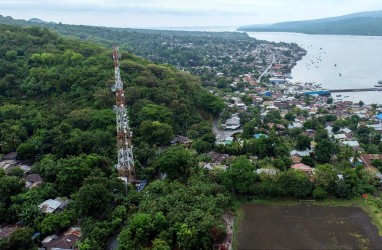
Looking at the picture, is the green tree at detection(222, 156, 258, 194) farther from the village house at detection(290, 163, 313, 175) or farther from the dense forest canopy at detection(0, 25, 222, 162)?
the dense forest canopy at detection(0, 25, 222, 162)

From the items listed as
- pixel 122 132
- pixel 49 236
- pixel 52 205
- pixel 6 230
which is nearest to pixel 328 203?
pixel 122 132

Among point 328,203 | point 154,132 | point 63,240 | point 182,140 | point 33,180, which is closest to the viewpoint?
point 63,240

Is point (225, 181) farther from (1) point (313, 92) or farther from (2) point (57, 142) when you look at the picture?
(1) point (313, 92)

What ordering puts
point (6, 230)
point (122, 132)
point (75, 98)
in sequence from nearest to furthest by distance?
point (6, 230) → point (122, 132) → point (75, 98)

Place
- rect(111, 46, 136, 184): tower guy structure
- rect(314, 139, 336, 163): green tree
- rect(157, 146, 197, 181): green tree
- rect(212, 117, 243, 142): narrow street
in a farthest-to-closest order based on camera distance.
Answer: rect(212, 117, 243, 142): narrow street → rect(314, 139, 336, 163): green tree → rect(157, 146, 197, 181): green tree → rect(111, 46, 136, 184): tower guy structure

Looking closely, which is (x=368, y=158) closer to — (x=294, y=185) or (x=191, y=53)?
(x=294, y=185)

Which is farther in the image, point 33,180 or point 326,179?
point 33,180

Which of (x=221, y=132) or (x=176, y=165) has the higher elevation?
(x=176, y=165)

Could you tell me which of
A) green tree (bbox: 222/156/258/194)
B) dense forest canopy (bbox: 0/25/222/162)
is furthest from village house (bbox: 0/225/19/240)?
green tree (bbox: 222/156/258/194)
